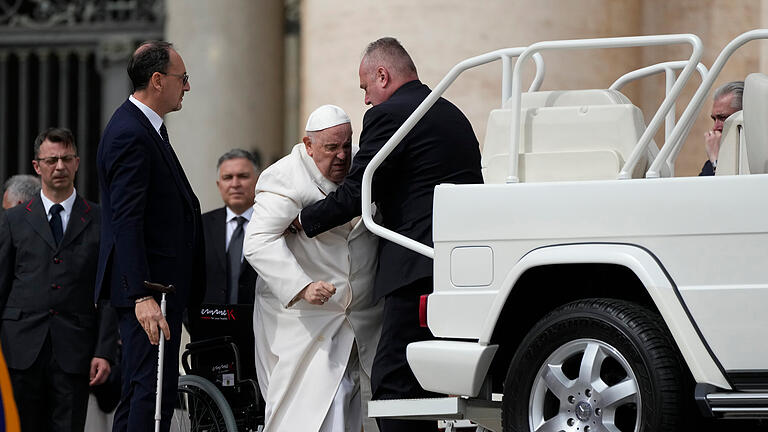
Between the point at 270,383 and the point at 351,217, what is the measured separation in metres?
0.99

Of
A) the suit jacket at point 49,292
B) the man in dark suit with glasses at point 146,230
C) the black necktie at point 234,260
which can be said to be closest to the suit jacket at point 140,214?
the man in dark suit with glasses at point 146,230

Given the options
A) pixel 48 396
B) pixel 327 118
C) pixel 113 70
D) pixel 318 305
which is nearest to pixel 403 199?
pixel 327 118

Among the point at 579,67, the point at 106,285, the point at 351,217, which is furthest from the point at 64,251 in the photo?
the point at 579,67

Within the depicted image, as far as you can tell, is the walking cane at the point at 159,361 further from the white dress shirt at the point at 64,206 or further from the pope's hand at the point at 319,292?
the white dress shirt at the point at 64,206

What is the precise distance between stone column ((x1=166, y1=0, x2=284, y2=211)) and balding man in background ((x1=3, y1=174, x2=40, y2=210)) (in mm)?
2495

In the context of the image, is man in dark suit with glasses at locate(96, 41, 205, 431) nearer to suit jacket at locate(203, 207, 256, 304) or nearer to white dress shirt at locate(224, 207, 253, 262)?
suit jacket at locate(203, 207, 256, 304)

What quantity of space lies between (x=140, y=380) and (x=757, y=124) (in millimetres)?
2851

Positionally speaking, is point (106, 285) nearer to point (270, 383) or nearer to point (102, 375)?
point (270, 383)

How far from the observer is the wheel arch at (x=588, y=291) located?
518 centimetres

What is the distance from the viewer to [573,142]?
5930 millimetres

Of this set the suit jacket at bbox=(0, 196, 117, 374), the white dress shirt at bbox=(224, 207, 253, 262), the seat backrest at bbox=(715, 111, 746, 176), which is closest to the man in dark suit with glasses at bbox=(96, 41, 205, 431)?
the suit jacket at bbox=(0, 196, 117, 374)

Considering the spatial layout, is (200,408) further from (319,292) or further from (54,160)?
(54,160)

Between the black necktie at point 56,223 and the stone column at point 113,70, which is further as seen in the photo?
the stone column at point 113,70

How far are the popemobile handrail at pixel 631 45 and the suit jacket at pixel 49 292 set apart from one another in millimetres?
3314
